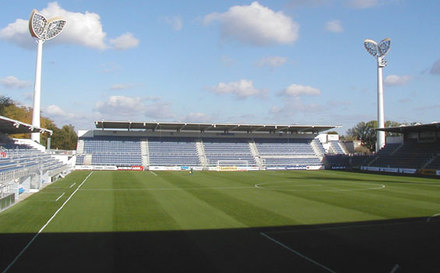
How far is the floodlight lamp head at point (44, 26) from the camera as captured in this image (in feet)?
153

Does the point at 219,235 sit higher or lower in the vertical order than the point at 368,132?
lower

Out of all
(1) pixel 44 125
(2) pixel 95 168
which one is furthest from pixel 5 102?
(2) pixel 95 168

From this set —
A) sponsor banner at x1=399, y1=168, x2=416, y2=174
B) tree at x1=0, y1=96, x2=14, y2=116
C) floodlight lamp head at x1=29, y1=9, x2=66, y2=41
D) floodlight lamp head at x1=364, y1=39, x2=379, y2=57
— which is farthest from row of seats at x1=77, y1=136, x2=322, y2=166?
tree at x1=0, y1=96, x2=14, y2=116

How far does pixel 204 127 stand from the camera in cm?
6384

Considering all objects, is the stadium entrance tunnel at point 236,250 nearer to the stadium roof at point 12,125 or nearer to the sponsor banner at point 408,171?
the stadium roof at point 12,125

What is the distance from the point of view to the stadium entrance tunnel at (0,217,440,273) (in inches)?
370

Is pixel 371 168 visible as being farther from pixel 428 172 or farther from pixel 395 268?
pixel 395 268

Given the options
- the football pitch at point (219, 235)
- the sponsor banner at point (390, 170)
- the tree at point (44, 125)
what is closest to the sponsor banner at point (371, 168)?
the sponsor banner at point (390, 170)

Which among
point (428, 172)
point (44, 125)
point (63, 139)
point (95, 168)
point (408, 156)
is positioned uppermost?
point (44, 125)

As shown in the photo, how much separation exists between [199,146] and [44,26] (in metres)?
29.9

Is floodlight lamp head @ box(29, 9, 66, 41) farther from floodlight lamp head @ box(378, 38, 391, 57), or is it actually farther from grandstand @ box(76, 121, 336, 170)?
floodlight lamp head @ box(378, 38, 391, 57)

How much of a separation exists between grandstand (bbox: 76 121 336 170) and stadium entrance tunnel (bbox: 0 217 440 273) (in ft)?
142

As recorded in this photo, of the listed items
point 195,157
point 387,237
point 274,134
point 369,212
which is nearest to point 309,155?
point 274,134

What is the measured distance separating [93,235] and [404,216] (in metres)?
13.5
